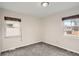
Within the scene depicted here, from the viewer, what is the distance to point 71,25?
2.95 metres

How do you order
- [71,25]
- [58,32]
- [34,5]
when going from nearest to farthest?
[34,5] → [71,25] → [58,32]

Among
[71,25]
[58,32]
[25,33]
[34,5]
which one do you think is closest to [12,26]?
[25,33]

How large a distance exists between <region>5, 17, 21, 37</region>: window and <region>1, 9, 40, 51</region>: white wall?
0.21 meters

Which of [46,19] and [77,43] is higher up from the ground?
[46,19]

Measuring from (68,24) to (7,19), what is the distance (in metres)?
2.98

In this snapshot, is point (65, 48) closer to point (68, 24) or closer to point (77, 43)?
point (77, 43)

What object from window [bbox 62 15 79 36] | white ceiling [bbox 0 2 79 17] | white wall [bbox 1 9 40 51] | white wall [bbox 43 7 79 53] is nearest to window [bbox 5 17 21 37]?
white wall [bbox 1 9 40 51]

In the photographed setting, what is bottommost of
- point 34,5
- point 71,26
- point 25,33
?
point 25,33

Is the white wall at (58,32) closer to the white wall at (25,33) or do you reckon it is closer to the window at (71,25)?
the window at (71,25)

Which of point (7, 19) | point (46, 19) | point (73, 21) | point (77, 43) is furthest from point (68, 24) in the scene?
point (7, 19)

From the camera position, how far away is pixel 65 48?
317cm

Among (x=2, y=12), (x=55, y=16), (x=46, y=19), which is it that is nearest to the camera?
(x=2, y=12)

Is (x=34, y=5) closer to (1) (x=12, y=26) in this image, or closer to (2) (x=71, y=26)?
(1) (x=12, y=26)

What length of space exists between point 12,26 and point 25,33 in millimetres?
945
